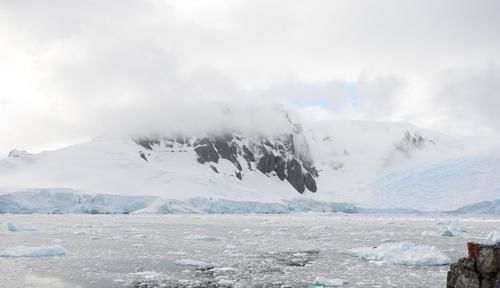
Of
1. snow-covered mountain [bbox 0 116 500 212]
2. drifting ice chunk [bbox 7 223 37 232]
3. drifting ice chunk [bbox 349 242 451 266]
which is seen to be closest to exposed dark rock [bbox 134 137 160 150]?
snow-covered mountain [bbox 0 116 500 212]

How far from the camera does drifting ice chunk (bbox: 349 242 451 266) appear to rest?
20953 mm

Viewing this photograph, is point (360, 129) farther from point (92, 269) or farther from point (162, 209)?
point (92, 269)

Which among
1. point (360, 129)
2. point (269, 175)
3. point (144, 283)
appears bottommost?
point (144, 283)

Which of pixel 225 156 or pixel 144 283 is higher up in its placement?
pixel 225 156

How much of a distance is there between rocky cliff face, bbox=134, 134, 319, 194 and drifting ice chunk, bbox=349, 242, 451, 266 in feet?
357

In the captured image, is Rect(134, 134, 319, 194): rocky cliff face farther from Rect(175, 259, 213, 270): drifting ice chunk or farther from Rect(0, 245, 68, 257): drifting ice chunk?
Rect(175, 259, 213, 270): drifting ice chunk

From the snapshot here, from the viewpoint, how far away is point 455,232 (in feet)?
121

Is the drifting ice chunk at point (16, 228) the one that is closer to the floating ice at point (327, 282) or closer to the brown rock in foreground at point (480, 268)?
the floating ice at point (327, 282)

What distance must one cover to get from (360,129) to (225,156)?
4805 cm

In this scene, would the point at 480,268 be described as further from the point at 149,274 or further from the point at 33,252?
the point at 33,252

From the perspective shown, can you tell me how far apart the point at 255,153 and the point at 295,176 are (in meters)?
13.4

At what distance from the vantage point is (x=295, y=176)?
152 m

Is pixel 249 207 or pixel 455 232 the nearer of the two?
pixel 455 232

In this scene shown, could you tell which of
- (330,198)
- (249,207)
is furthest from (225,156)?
(249,207)
